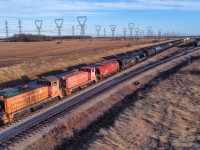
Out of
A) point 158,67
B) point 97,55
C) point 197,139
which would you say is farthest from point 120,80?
point 97,55

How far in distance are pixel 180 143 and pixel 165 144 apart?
42.5 inches

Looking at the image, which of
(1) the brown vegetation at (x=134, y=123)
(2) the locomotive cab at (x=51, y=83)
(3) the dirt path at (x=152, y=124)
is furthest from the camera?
(2) the locomotive cab at (x=51, y=83)

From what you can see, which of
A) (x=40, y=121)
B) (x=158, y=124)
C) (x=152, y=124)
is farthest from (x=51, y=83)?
(x=158, y=124)

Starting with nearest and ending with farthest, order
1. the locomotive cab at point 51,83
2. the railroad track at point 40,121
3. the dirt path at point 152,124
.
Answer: the dirt path at point 152,124, the railroad track at point 40,121, the locomotive cab at point 51,83

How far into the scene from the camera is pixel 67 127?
68.9 ft

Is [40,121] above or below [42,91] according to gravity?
below

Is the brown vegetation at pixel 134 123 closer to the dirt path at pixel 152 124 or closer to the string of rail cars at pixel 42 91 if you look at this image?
the dirt path at pixel 152 124

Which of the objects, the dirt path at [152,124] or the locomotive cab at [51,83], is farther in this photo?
the locomotive cab at [51,83]

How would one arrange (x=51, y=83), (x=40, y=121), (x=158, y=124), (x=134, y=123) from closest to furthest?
1. (x=134, y=123)
2. (x=158, y=124)
3. (x=40, y=121)
4. (x=51, y=83)

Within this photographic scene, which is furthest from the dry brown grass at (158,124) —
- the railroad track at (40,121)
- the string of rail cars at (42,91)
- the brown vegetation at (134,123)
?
the string of rail cars at (42,91)

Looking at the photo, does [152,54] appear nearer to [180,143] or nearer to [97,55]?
[97,55]

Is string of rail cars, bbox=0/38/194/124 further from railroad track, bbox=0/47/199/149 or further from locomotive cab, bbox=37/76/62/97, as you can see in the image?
railroad track, bbox=0/47/199/149

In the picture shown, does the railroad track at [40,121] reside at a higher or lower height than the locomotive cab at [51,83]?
lower

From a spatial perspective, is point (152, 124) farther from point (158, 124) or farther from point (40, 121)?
point (40, 121)
